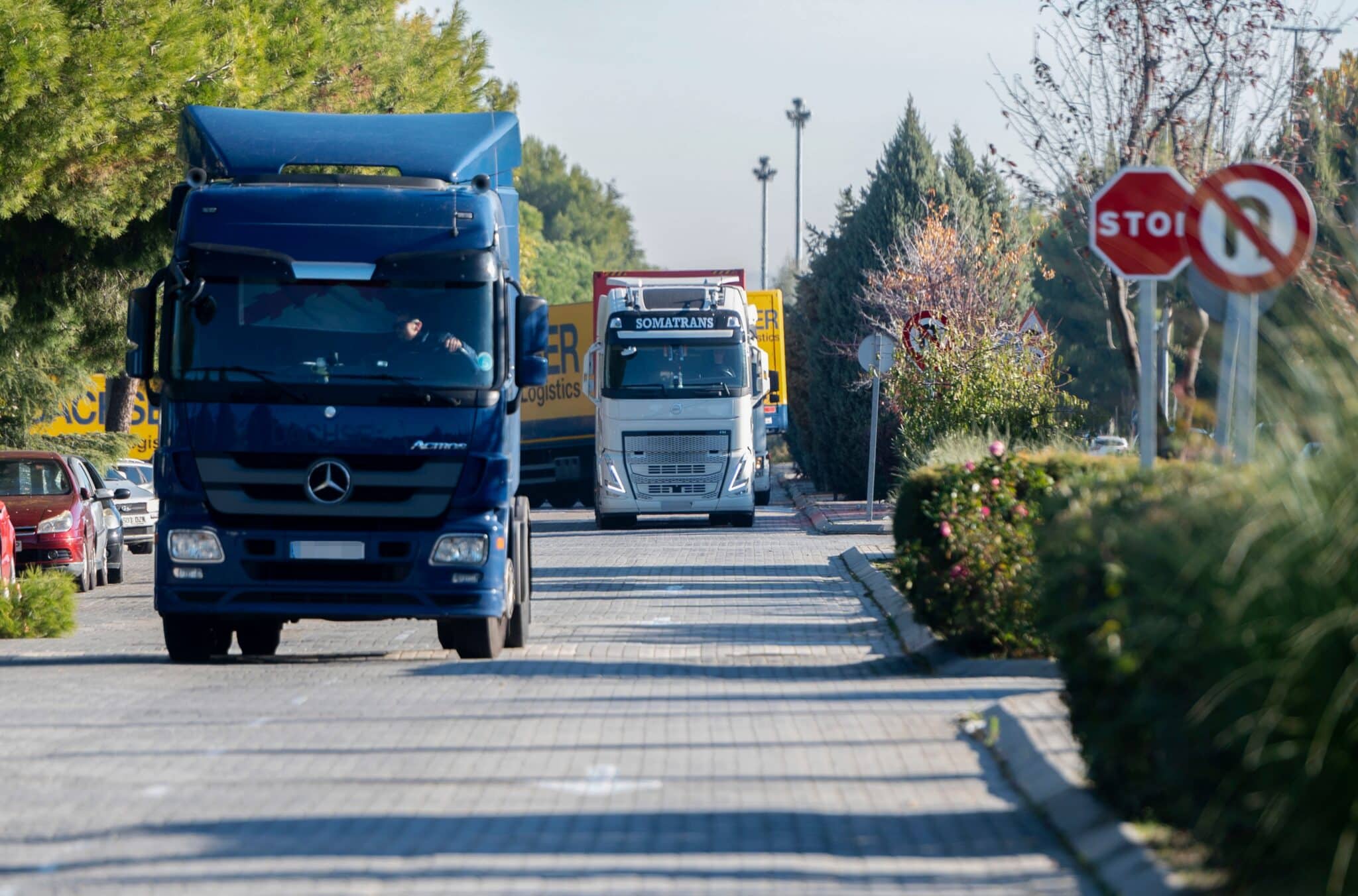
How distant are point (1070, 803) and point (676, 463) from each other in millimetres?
22851

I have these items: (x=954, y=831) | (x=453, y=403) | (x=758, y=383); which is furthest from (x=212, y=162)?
(x=758, y=383)

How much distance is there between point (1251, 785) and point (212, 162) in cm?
941

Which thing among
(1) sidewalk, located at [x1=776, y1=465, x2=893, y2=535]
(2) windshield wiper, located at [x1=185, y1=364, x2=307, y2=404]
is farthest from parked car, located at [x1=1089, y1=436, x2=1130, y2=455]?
(2) windshield wiper, located at [x1=185, y1=364, x2=307, y2=404]

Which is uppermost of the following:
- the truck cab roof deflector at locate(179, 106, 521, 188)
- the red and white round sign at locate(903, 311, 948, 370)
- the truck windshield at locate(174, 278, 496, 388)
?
the truck cab roof deflector at locate(179, 106, 521, 188)

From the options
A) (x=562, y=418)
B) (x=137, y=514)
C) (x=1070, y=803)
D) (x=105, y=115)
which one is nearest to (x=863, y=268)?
(x=562, y=418)

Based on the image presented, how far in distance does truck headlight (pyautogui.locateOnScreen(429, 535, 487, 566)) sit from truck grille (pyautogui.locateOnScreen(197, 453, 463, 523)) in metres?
0.20

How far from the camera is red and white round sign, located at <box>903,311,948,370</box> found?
85.1ft

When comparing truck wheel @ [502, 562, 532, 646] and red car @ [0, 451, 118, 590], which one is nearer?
truck wheel @ [502, 562, 532, 646]

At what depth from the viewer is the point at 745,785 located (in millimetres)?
7648

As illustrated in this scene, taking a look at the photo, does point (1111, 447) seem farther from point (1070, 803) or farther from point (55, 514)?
point (1070, 803)

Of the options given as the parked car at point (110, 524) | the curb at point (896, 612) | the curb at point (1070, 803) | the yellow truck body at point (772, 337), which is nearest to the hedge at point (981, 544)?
the curb at point (896, 612)

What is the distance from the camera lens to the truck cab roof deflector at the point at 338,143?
12555 millimetres

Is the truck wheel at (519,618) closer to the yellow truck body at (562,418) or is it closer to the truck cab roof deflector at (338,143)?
the truck cab roof deflector at (338,143)

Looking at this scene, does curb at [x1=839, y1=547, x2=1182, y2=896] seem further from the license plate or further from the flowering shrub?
the license plate
